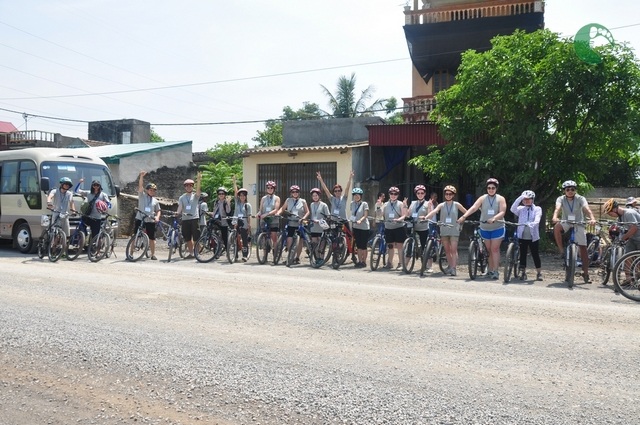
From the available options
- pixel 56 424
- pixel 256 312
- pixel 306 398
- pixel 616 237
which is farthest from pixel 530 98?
pixel 56 424

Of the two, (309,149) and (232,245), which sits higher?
(309,149)

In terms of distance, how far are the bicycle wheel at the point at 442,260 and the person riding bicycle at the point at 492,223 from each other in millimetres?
990

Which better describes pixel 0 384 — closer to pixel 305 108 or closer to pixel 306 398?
pixel 306 398

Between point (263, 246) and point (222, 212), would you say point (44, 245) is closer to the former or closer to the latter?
point (222, 212)

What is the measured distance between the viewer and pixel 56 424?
14.4ft

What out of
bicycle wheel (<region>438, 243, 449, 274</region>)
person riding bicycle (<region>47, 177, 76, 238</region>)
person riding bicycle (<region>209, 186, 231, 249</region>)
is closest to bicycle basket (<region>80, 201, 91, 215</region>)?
person riding bicycle (<region>47, 177, 76, 238</region>)

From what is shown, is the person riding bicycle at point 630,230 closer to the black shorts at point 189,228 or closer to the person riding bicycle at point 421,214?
the person riding bicycle at point 421,214

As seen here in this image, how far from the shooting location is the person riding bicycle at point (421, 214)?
13.2 m

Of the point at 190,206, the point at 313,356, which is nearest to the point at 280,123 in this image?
the point at 190,206

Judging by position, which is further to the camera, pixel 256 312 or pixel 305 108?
pixel 305 108

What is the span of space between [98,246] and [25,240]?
3.47 m

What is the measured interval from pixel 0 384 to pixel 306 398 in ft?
8.14

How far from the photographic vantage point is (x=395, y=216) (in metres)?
13.6

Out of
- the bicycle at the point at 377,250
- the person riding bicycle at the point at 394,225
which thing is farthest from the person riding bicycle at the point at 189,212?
the person riding bicycle at the point at 394,225
